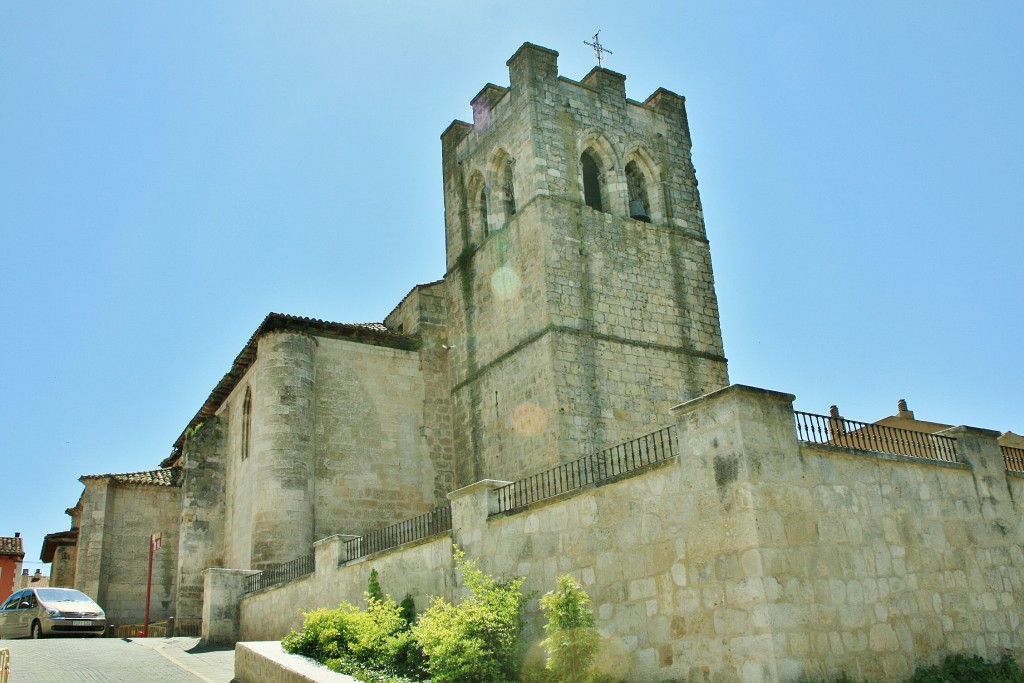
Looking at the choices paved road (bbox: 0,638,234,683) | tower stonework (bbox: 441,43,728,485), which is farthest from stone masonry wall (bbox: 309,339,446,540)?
paved road (bbox: 0,638,234,683)

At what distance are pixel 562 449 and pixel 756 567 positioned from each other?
8622 millimetres

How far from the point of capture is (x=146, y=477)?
2759cm

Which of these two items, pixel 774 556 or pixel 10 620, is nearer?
pixel 774 556

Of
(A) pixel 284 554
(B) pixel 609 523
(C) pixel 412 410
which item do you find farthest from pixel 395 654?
(C) pixel 412 410

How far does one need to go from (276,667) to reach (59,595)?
1039 cm

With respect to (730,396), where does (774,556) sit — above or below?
below

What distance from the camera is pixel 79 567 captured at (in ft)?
84.8

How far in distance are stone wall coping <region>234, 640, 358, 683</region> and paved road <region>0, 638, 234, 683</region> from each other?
393 millimetres

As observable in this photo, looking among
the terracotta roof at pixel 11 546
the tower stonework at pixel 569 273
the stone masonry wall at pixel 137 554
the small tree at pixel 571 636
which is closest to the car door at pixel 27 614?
the stone masonry wall at pixel 137 554

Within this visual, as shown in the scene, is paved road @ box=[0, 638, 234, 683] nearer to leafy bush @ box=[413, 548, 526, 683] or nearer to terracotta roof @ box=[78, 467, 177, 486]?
leafy bush @ box=[413, 548, 526, 683]

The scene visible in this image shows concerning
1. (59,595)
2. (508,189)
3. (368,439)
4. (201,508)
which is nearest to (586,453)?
(368,439)

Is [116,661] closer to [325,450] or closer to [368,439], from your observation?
[325,450]

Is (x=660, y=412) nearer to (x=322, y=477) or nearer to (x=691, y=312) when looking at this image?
(x=691, y=312)

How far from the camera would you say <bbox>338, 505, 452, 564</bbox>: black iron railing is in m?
13.9
